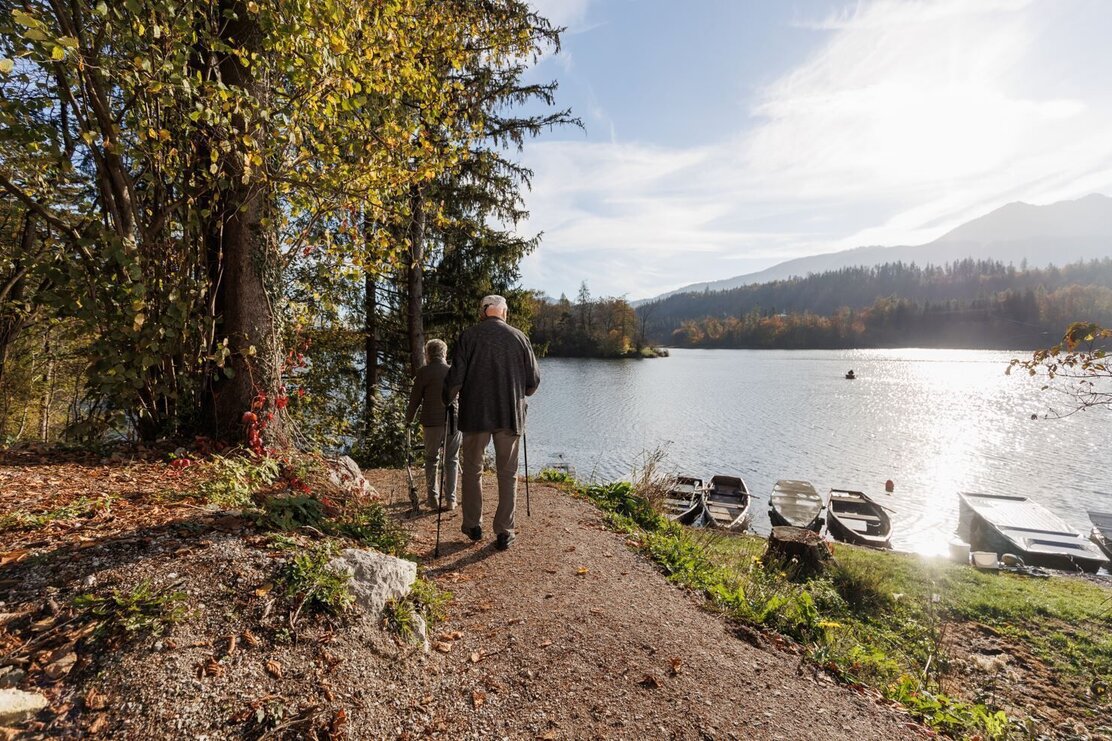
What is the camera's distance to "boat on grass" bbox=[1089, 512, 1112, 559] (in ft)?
49.7

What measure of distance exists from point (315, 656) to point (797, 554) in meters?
9.14

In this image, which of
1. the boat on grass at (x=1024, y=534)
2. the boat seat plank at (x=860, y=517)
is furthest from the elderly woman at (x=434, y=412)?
the boat on grass at (x=1024, y=534)

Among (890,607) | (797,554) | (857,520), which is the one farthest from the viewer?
(857,520)

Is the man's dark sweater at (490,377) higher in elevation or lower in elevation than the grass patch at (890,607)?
higher

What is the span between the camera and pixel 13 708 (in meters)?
1.95

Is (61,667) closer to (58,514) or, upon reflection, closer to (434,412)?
(58,514)

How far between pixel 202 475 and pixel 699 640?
4.46 m

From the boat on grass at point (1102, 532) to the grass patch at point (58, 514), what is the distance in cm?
2245

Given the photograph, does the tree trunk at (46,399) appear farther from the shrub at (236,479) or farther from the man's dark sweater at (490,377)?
the man's dark sweater at (490,377)

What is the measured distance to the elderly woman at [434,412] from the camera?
607cm

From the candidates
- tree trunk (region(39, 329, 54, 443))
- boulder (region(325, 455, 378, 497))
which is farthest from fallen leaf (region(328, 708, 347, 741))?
tree trunk (region(39, 329, 54, 443))

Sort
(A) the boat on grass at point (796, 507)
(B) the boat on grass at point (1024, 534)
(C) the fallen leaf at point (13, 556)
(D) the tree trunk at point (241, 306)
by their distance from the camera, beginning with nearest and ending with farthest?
(C) the fallen leaf at point (13, 556)
(D) the tree trunk at point (241, 306)
(B) the boat on grass at point (1024, 534)
(A) the boat on grass at point (796, 507)

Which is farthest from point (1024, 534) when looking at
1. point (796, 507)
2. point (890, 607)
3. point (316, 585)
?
point (316, 585)

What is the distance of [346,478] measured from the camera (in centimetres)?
603
